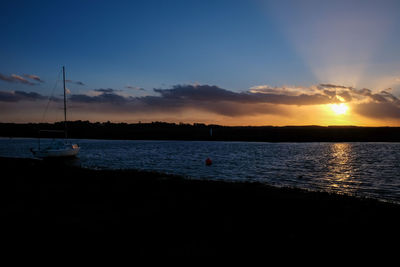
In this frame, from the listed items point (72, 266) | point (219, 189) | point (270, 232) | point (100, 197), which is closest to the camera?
point (72, 266)

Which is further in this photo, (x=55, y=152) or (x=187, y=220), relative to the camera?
(x=55, y=152)

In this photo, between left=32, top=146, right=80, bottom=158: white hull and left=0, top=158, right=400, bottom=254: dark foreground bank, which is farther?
left=32, top=146, right=80, bottom=158: white hull

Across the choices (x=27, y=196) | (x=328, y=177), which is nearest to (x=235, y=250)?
(x=27, y=196)

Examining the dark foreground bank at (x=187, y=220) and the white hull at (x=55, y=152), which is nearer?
the dark foreground bank at (x=187, y=220)

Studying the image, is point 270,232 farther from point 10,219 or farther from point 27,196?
point 27,196

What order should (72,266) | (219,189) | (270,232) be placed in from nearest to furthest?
(72,266), (270,232), (219,189)

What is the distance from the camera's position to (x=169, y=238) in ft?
29.2

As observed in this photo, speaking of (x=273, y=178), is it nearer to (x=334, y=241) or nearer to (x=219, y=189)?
(x=219, y=189)

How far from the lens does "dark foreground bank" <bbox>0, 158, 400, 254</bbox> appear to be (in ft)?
28.5

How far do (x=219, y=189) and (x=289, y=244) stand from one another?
362 inches

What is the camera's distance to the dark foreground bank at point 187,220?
869 centimetres

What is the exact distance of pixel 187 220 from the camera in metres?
10.8

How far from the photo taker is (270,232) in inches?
381

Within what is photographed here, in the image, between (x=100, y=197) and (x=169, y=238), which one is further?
(x=100, y=197)
